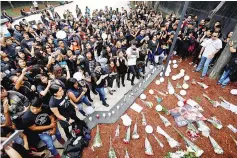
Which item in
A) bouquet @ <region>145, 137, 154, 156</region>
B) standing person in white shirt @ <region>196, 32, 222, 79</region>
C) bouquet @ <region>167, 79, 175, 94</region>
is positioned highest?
standing person in white shirt @ <region>196, 32, 222, 79</region>

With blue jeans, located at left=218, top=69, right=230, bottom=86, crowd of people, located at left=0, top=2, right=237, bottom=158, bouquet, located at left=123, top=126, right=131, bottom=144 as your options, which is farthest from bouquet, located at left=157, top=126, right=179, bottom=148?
blue jeans, located at left=218, top=69, right=230, bottom=86

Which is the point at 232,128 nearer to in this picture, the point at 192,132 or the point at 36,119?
the point at 192,132

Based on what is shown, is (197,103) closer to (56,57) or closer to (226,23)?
(56,57)

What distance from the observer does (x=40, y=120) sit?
3.80m

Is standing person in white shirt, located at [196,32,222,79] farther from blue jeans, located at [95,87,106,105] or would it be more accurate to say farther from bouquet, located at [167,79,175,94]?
blue jeans, located at [95,87,106,105]

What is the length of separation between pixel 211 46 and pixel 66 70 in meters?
6.28

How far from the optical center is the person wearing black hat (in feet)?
11.9

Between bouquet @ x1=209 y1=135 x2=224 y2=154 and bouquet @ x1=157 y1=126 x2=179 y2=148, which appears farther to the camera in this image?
bouquet @ x1=157 y1=126 x2=179 y2=148

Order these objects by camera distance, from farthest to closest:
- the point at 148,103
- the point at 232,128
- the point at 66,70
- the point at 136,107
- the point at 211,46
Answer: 1. the point at 211,46
2. the point at 148,103
3. the point at 136,107
4. the point at 66,70
5. the point at 232,128

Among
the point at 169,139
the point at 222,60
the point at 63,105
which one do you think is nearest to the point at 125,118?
the point at 169,139

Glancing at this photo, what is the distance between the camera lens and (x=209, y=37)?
7582 mm

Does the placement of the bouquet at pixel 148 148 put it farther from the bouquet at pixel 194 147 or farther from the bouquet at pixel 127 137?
the bouquet at pixel 194 147

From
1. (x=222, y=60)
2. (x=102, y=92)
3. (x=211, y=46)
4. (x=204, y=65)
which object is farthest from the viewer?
(x=204, y=65)

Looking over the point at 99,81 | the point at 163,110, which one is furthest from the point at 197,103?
the point at 99,81
